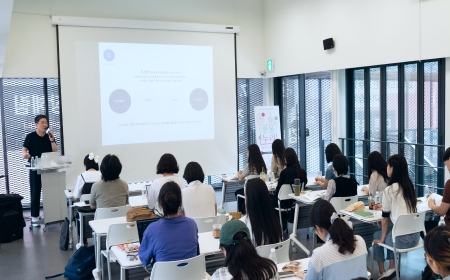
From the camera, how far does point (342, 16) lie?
262 inches

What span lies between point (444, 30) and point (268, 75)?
13.2 ft

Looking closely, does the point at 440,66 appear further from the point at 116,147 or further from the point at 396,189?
the point at 116,147

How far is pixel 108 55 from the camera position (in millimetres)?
7156

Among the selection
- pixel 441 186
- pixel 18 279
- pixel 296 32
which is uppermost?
pixel 296 32

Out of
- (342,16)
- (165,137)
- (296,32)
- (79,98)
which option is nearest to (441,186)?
(342,16)

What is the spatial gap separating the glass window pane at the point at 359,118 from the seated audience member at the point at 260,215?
4431mm

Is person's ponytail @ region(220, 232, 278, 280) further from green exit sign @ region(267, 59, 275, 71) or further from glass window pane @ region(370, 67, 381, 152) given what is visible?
green exit sign @ region(267, 59, 275, 71)

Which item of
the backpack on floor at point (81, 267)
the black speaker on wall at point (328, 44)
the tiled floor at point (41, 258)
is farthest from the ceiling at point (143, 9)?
the backpack on floor at point (81, 267)

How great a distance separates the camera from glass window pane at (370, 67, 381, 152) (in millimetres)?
6555

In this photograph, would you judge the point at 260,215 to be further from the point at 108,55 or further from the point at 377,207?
the point at 108,55

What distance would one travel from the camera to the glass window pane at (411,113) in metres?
5.92

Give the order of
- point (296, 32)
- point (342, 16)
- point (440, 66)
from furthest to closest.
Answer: point (296, 32)
point (342, 16)
point (440, 66)

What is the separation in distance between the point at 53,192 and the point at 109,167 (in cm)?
237

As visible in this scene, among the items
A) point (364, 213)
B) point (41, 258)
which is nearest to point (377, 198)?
point (364, 213)
